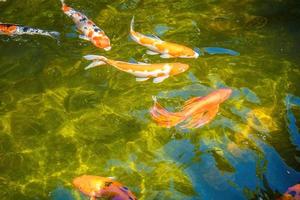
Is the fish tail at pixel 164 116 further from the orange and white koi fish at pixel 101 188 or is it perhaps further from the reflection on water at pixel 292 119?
the reflection on water at pixel 292 119

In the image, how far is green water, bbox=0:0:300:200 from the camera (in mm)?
5223

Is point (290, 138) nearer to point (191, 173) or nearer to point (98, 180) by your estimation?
point (191, 173)

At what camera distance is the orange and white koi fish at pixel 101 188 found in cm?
470

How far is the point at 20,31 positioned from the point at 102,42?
5.63 ft

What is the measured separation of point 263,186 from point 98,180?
7.15ft

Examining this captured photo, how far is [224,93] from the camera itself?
19.0 feet

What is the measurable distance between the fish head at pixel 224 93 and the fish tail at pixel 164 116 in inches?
25.6

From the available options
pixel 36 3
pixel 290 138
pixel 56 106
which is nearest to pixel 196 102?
pixel 290 138

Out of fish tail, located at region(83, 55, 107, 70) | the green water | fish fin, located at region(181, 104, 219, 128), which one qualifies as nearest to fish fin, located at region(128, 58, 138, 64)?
the green water

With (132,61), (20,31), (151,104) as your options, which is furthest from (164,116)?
(20,31)

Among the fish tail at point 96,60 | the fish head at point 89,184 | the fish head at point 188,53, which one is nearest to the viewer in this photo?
the fish head at point 89,184

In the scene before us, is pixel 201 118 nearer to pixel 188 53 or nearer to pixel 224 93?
pixel 224 93

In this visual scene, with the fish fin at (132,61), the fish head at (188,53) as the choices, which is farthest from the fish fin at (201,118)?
the fish fin at (132,61)

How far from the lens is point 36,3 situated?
29.3 feet
